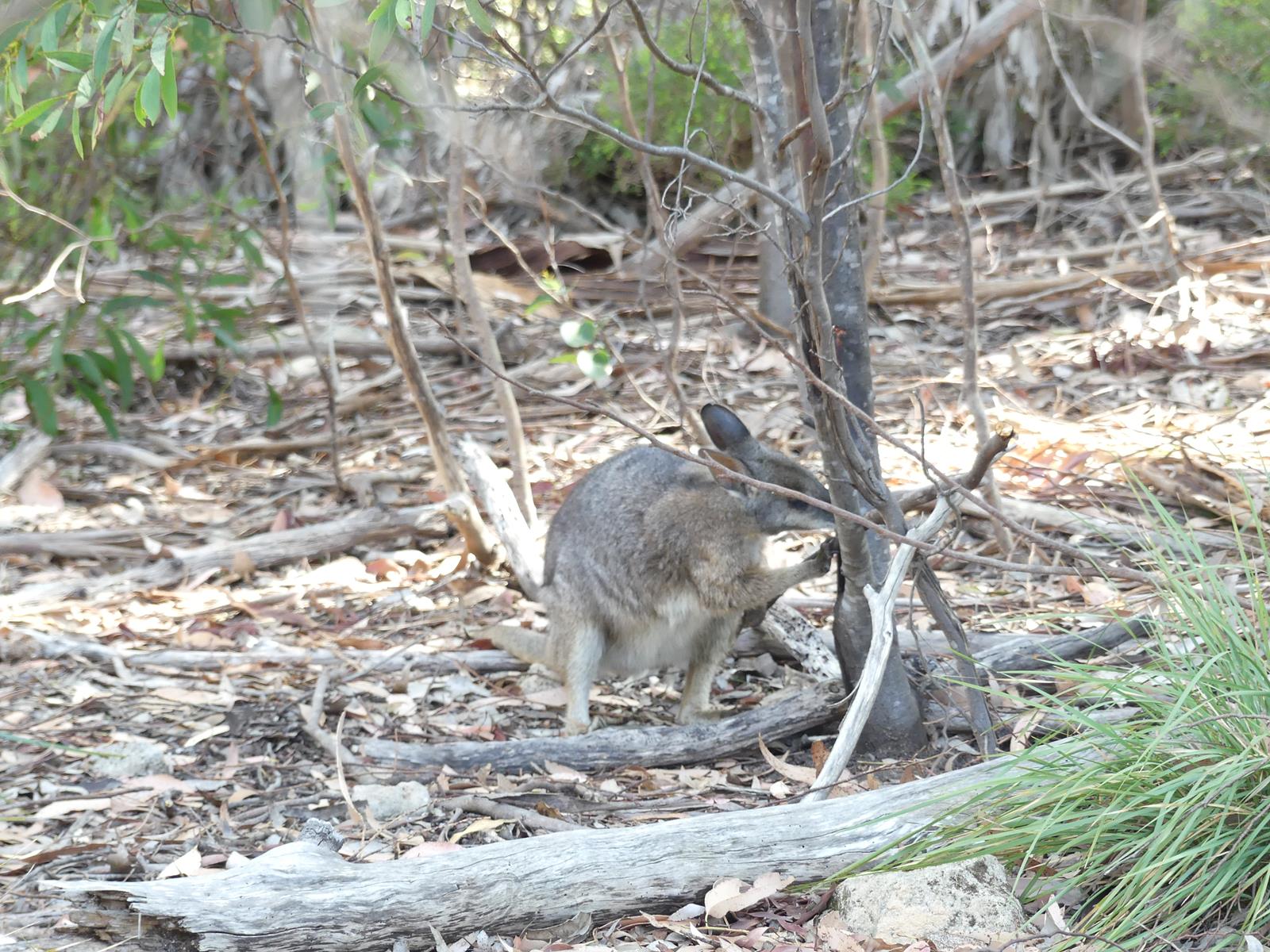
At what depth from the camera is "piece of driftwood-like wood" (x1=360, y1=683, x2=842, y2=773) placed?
4.20 meters

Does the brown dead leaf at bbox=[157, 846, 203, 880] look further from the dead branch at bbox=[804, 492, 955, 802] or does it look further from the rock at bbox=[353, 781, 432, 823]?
the dead branch at bbox=[804, 492, 955, 802]

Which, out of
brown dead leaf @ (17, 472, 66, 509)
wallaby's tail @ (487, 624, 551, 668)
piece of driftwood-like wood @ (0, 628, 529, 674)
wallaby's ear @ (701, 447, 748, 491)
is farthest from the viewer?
brown dead leaf @ (17, 472, 66, 509)

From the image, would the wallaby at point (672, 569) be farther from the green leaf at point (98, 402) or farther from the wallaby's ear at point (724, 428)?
the green leaf at point (98, 402)

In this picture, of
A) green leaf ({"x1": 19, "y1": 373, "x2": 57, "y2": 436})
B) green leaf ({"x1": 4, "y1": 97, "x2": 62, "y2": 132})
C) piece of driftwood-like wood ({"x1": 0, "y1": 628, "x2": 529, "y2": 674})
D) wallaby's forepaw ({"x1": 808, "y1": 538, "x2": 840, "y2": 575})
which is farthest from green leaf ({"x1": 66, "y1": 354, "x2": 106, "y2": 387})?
wallaby's forepaw ({"x1": 808, "y1": 538, "x2": 840, "y2": 575})

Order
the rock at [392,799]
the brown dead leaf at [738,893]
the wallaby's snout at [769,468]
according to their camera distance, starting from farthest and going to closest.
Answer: the wallaby's snout at [769,468]
the rock at [392,799]
the brown dead leaf at [738,893]

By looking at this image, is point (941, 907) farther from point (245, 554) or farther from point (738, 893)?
point (245, 554)

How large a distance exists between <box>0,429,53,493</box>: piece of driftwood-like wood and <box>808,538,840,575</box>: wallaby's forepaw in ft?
16.2

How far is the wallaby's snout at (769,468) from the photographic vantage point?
449 centimetres

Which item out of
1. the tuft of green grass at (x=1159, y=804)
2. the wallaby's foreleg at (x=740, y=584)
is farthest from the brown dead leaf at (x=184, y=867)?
the wallaby's foreleg at (x=740, y=584)

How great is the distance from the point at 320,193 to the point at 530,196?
7.72 feet

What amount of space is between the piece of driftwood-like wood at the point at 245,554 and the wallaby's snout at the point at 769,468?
1680 millimetres

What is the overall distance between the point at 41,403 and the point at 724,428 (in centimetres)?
450

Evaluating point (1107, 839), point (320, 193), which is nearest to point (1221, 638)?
point (1107, 839)

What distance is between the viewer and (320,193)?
6770 millimetres
